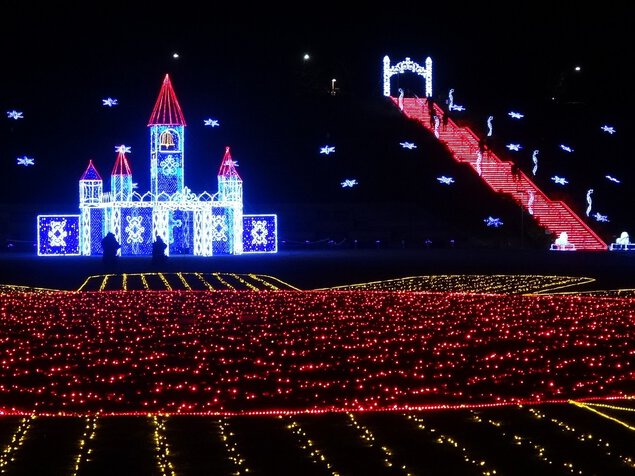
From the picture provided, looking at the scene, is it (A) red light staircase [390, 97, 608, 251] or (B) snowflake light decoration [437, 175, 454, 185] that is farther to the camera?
(B) snowflake light decoration [437, 175, 454, 185]

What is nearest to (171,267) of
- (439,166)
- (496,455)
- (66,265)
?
(66,265)

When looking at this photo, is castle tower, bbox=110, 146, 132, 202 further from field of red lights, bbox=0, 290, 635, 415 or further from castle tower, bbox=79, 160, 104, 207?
field of red lights, bbox=0, 290, 635, 415

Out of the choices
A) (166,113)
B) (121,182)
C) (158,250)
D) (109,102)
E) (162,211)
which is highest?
(109,102)

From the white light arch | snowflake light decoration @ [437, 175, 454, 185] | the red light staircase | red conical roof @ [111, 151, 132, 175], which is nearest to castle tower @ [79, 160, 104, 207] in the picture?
red conical roof @ [111, 151, 132, 175]

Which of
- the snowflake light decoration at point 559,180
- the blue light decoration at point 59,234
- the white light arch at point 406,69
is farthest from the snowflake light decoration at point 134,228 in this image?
the white light arch at point 406,69

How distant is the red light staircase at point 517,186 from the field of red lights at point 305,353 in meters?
25.6

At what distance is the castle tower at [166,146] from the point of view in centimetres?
3929

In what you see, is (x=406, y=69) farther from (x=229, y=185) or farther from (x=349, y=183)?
(x=229, y=185)

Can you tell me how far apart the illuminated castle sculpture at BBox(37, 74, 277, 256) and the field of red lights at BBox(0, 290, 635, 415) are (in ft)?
64.4

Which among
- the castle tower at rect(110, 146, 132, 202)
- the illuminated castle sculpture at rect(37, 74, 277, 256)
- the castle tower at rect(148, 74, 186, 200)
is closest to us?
the illuminated castle sculpture at rect(37, 74, 277, 256)

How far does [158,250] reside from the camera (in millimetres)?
30734

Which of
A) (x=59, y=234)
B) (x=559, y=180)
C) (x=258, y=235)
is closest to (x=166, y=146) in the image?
(x=258, y=235)

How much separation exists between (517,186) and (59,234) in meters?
18.9

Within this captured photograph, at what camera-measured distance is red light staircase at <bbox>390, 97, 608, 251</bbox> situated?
44.0 meters
